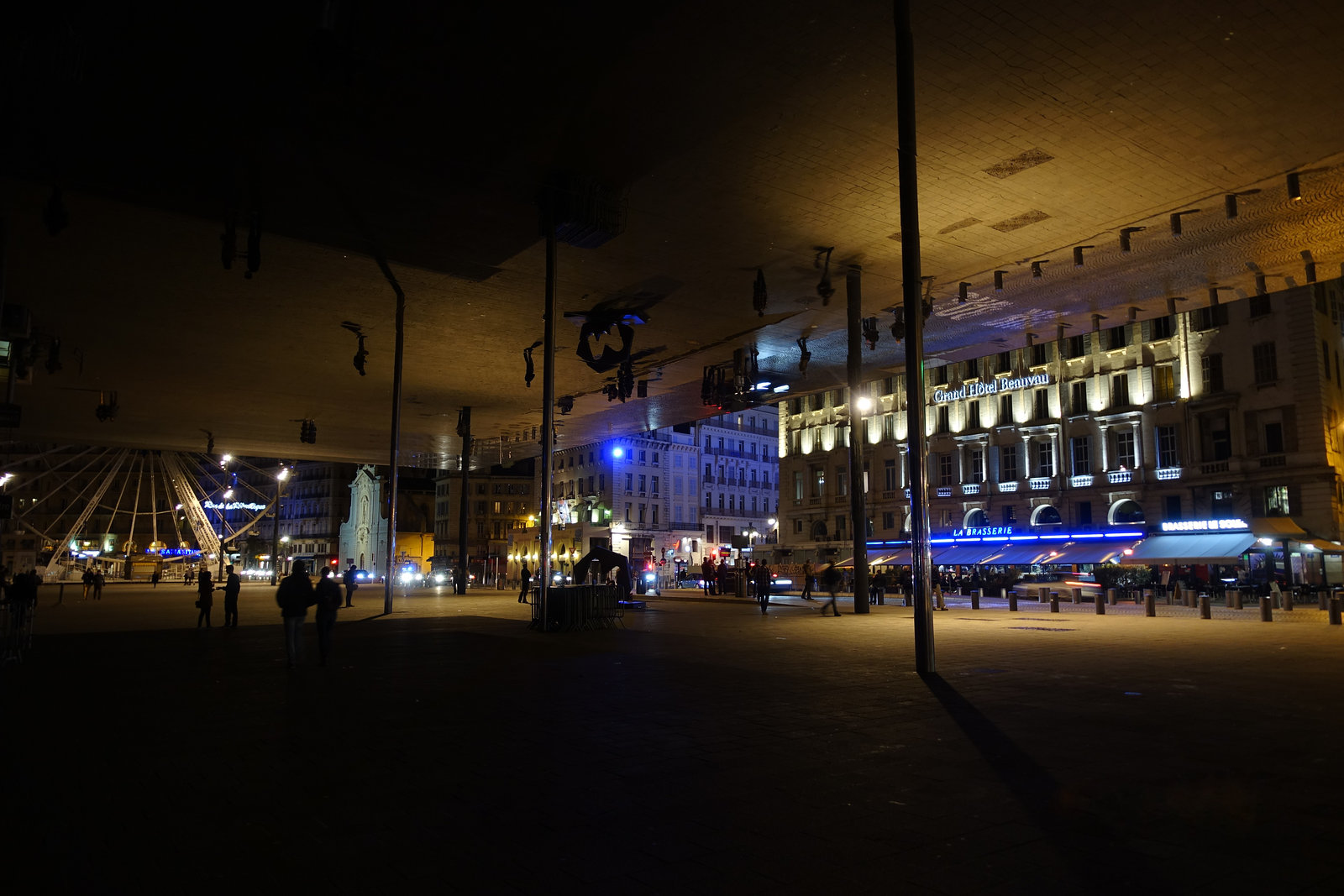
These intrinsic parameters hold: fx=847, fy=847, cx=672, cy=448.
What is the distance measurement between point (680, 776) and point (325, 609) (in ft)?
29.6

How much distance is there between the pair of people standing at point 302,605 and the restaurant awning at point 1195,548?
122 feet

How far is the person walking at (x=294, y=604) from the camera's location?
12.6m

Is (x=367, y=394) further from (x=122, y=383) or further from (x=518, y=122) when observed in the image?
(x=518, y=122)

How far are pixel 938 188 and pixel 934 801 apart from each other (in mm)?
15672

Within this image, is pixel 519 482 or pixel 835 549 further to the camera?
pixel 519 482

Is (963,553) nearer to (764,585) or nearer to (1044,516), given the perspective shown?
(1044,516)

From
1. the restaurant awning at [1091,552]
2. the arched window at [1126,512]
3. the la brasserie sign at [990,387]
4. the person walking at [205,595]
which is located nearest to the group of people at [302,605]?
the person walking at [205,595]

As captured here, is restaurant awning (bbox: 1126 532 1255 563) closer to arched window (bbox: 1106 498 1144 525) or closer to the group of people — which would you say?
arched window (bbox: 1106 498 1144 525)

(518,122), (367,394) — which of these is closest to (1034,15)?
(518,122)

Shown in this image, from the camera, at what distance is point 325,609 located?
13.3 metres

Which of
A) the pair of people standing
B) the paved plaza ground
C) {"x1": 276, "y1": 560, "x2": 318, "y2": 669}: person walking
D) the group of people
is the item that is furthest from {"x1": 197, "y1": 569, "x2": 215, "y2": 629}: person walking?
{"x1": 276, "y1": 560, "x2": 318, "y2": 669}: person walking

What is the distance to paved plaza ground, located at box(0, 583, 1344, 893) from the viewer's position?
14.1ft

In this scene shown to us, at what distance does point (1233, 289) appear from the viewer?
25891mm

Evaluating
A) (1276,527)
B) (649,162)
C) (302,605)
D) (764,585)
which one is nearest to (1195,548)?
(1276,527)
